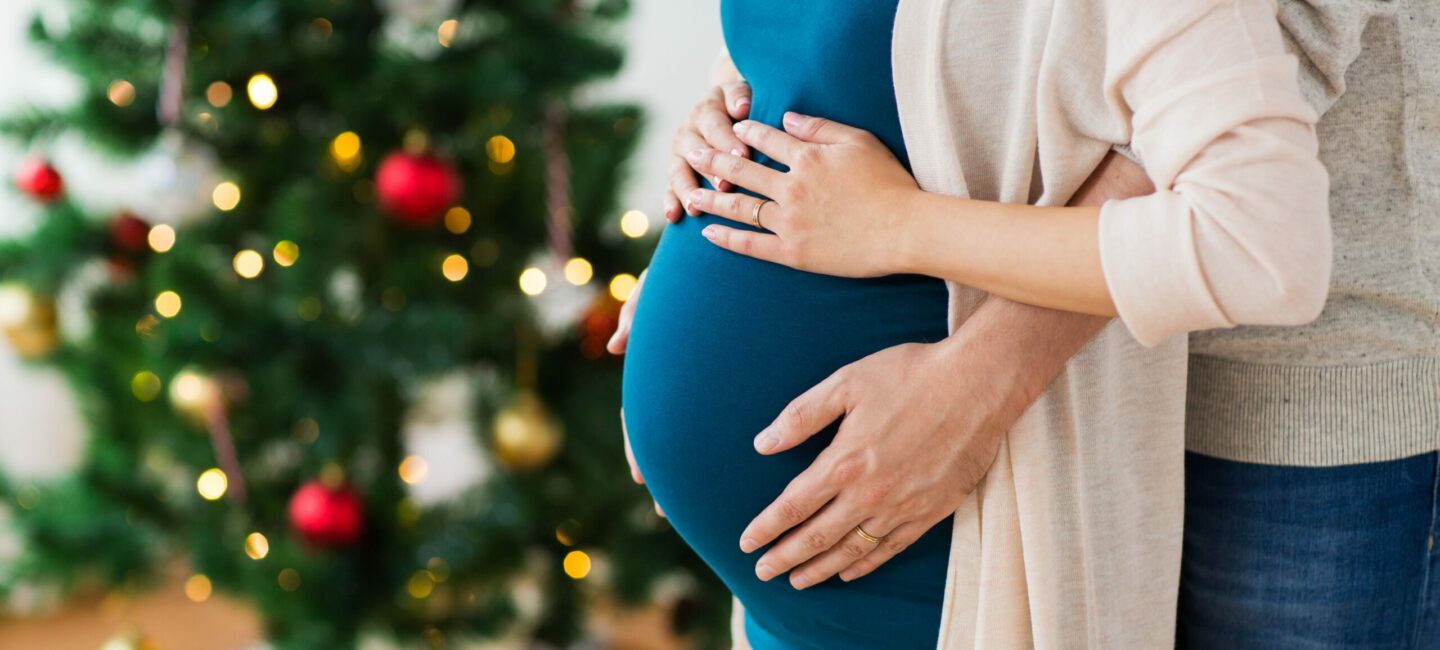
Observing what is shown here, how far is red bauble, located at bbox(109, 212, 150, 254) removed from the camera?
64.9 inches

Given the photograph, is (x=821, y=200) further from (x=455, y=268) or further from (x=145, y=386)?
(x=145, y=386)

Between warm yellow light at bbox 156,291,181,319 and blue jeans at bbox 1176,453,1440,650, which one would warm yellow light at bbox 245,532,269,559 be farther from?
blue jeans at bbox 1176,453,1440,650

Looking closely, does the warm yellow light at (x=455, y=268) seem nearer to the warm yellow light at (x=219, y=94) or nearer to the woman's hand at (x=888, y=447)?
the warm yellow light at (x=219, y=94)

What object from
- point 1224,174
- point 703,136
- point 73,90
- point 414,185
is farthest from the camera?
point 73,90

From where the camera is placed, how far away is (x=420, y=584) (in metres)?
1.75

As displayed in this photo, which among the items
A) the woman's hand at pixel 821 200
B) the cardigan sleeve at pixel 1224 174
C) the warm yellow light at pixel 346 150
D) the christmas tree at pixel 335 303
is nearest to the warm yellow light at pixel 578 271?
the christmas tree at pixel 335 303

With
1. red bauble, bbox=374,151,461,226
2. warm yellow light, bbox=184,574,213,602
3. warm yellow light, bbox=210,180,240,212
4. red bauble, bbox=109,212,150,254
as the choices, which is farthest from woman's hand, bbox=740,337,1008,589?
warm yellow light, bbox=184,574,213,602

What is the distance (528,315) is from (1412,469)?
3.96 feet

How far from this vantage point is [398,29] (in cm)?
176

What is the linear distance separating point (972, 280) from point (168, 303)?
4.53 feet

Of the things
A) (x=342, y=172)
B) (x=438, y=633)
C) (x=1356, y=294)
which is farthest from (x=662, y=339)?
(x=438, y=633)

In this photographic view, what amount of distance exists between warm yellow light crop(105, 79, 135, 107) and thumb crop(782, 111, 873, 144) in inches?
47.3

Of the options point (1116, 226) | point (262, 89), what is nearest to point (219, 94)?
point (262, 89)

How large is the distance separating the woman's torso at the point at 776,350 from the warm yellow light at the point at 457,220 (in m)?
0.81
